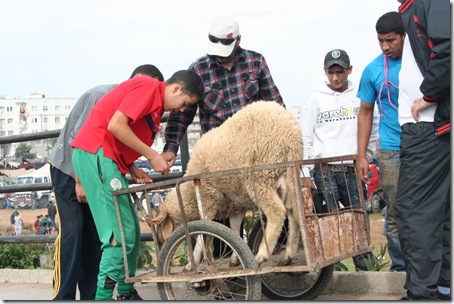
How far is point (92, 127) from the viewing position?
4684mm

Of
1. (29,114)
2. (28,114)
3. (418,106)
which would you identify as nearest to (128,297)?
(418,106)

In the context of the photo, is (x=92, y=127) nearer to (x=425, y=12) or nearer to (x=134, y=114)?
(x=134, y=114)

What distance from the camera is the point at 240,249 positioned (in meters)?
4.29

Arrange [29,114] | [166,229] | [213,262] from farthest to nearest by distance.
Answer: [29,114]
[166,229]
[213,262]

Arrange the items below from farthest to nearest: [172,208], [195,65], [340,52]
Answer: [340,52]
[195,65]
[172,208]

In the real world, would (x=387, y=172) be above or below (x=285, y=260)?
above

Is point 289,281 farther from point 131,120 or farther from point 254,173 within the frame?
point 131,120

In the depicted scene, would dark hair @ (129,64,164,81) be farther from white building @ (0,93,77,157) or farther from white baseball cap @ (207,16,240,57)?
white building @ (0,93,77,157)

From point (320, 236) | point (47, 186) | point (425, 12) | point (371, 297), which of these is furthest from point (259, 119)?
point (47, 186)

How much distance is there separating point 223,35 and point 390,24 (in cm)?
125

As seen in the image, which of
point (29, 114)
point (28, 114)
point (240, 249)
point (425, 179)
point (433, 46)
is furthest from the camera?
point (29, 114)

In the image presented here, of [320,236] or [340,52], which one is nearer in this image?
[320,236]

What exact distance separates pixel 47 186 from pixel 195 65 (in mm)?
2192

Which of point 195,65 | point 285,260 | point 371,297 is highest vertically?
point 195,65
